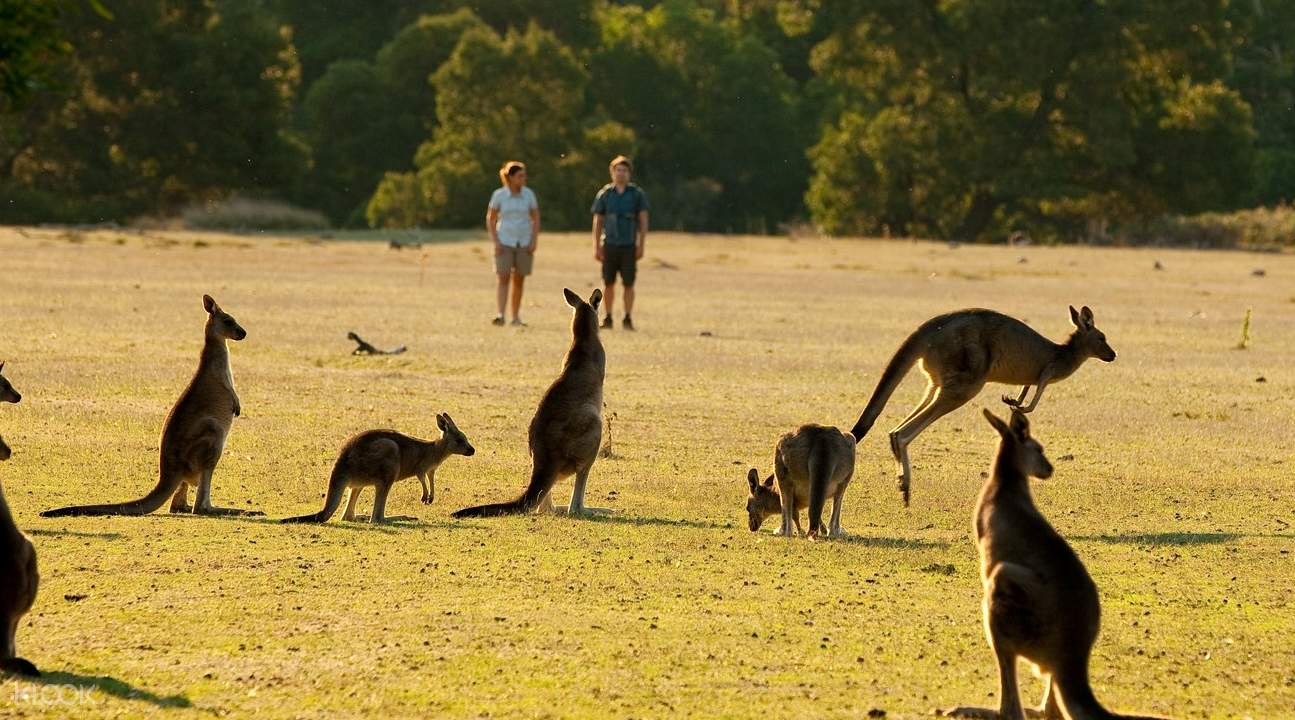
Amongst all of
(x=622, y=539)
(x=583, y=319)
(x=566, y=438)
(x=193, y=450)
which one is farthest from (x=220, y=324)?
(x=622, y=539)

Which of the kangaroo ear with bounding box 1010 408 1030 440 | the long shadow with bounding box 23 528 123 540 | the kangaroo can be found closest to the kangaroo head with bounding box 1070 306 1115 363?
the kangaroo ear with bounding box 1010 408 1030 440

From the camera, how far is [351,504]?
9914 millimetres

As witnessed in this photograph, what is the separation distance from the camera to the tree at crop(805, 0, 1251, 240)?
169 feet

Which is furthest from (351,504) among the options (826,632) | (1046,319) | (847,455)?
(1046,319)

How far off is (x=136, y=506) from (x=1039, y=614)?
17.0 ft

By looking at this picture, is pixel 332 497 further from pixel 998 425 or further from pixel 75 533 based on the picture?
pixel 998 425

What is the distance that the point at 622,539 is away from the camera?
9.49 m

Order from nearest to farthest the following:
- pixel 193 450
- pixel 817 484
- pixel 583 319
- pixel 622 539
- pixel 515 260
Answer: pixel 622 539, pixel 817 484, pixel 193 450, pixel 583 319, pixel 515 260

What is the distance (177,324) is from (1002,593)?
55.2 ft

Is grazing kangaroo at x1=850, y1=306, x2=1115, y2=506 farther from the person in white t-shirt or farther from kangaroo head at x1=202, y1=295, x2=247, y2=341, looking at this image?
the person in white t-shirt

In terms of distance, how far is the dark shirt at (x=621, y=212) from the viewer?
22359 mm

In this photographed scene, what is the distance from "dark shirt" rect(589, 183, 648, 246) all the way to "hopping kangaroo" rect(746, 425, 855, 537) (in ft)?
41.1

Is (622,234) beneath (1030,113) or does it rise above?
beneath

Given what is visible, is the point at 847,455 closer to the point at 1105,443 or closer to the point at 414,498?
the point at 414,498
